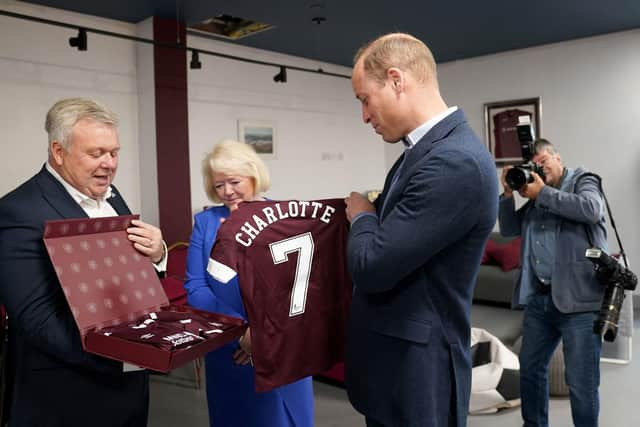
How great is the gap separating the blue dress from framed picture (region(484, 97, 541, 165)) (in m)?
5.63

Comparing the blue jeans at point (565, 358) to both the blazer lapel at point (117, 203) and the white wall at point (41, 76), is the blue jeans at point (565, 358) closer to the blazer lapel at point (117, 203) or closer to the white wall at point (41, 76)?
the blazer lapel at point (117, 203)

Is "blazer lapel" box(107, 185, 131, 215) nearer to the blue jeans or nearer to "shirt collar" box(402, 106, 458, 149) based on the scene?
"shirt collar" box(402, 106, 458, 149)

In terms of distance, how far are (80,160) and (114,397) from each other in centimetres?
67

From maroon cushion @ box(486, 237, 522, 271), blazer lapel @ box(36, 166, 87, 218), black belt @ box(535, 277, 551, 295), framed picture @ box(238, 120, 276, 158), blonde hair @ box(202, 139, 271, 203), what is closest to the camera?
blazer lapel @ box(36, 166, 87, 218)

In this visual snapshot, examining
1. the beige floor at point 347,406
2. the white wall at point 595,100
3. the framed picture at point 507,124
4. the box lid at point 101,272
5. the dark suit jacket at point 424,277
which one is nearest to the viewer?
the dark suit jacket at point 424,277

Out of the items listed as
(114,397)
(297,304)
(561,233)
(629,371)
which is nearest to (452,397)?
(297,304)

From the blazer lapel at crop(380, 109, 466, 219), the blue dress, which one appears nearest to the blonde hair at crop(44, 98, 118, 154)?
the blue dress

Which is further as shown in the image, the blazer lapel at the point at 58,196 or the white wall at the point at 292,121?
the white wall at the point at 292,121

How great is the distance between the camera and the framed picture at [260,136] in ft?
20.6

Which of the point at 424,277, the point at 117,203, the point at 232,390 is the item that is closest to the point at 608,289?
the point at 424,277

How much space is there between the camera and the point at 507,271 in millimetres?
5996

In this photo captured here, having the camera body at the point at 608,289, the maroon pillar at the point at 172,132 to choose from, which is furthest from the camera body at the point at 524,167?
the maroon pillar at the point at 172,132

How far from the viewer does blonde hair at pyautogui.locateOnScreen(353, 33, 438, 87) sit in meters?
1.30

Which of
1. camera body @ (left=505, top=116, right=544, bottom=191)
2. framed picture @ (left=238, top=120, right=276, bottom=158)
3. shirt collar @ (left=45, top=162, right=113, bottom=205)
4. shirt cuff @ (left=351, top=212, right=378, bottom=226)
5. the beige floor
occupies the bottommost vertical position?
the beige floor
